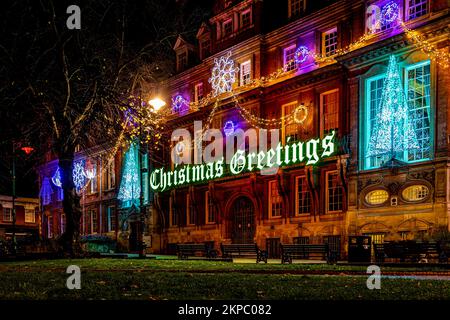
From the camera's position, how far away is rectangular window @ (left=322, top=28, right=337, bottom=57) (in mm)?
27734

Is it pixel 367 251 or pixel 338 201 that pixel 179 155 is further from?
pixel 367 251

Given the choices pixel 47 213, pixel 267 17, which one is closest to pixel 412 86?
pixel 267 17

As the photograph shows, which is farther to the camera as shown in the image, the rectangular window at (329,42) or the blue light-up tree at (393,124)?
the rectangular window at (329,42)

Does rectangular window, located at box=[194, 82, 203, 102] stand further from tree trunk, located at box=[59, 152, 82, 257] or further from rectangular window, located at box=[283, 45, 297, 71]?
tree trunk, located at box=[59, 152, 82, 257]

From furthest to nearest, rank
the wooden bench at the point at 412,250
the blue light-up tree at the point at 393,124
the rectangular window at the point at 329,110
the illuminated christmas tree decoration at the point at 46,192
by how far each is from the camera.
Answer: the illuminated christmas tree decoration at the point at 46,192 < the rectangular window at the point at 329,110 < the blue light-up tree at the point at 393,124 < the wooden bench at the point at 412,250

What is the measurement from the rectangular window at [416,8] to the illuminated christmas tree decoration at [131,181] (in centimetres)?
2438

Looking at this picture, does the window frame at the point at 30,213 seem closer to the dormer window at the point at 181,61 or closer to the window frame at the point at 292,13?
the dormer window at the point at 181,61

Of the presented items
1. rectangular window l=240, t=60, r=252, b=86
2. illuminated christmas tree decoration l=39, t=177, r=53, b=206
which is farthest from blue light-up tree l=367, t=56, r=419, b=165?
illuminated christmas tree decoration l=39, t=177, r=53, b=206

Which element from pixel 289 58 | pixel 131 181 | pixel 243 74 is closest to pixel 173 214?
pixel 131 181

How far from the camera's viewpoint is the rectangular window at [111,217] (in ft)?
146

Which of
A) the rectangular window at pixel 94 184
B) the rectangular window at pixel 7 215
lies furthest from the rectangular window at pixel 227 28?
the rectangular window at pixel 7 215

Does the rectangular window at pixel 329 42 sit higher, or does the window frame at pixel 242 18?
the window frame at pixel 242 18

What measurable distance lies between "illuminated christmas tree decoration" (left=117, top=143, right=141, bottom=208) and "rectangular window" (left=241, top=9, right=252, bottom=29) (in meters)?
14.3

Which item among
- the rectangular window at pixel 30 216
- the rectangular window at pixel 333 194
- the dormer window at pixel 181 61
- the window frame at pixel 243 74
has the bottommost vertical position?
the rectangular window at pixel 30 216
